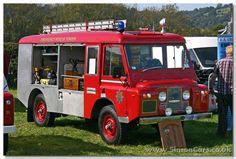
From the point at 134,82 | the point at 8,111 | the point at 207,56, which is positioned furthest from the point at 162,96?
the point at 207,56

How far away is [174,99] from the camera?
867cm

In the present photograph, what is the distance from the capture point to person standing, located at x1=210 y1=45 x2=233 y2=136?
30.7 ft

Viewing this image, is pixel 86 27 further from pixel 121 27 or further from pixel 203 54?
pixel 203 54

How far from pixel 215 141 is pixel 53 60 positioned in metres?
4.69

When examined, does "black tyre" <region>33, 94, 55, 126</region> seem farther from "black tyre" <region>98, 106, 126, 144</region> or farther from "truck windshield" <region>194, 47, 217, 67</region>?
"truck windshield" <region>194, 47, 217, 67</region>

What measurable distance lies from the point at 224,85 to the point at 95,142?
289 cm

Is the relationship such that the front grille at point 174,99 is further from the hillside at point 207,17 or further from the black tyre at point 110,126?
the hillside at point 207,17

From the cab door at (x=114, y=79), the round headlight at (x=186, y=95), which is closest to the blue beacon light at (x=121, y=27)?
the cab door at (x=114, y=79)

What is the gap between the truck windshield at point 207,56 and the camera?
1502 centimetres

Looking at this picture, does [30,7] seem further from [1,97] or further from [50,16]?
[1,97]

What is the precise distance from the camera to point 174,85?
28.4 ft

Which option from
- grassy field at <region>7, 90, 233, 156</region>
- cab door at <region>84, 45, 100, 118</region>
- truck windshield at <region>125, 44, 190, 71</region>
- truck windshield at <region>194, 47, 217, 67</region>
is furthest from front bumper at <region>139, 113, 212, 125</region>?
truck windshield at <region>194, 47, 217, 67</region>

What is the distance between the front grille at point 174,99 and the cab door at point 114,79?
32.7 inches

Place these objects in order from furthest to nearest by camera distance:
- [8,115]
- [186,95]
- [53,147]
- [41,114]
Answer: [41,114] → [186,95] → [53,147] → [8,115]
